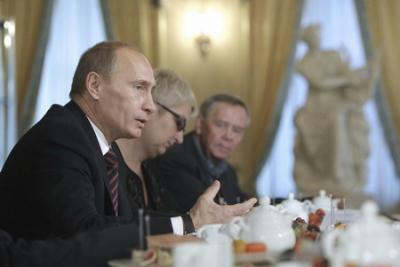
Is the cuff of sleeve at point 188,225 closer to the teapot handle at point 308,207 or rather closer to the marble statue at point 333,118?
the teapot handle at point 308,207

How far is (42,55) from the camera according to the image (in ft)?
27.6

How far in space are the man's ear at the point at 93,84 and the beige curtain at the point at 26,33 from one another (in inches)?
231

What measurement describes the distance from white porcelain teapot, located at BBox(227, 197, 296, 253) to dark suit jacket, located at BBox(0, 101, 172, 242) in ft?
1.30

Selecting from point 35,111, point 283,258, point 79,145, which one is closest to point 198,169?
point 79,145

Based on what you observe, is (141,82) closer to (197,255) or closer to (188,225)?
(188,225)

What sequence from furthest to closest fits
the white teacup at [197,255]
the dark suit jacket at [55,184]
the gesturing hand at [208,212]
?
the gesturing hand at [208,212] → the dark suit jacket at [55,184] → the white teacup at [197,255]

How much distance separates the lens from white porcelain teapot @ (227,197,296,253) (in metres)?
1.95

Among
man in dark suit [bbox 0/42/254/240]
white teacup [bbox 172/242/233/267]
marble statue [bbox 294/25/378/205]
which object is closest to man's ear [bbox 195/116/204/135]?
man in dark suit [bbox 0/42/254/240]

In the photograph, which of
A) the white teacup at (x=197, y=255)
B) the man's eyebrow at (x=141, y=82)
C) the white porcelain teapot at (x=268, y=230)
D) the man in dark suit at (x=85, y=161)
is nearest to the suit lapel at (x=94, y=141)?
the man in dark suit at (x=85, y=161)

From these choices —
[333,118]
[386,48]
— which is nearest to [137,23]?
[333,118]

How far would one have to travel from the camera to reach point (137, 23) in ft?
28.3

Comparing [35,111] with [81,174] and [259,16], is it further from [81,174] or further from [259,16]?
[81,174]

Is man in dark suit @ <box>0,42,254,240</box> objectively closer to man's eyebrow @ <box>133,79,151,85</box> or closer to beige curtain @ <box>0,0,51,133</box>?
man's eyebrow @ <box>133,79,151,85</box>

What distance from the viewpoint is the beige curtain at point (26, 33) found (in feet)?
27.6
